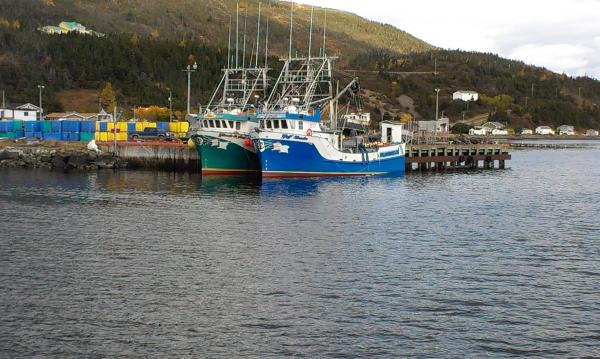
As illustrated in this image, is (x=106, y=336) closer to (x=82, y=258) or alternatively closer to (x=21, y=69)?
(x=82, y=258)

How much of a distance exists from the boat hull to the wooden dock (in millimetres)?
13350

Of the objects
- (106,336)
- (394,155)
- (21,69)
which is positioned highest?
(21,69)

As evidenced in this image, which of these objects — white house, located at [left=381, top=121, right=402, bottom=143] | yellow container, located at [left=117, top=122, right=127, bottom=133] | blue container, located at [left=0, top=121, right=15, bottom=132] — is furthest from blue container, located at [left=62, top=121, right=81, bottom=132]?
white house, located at [left=381, top=121, right=402, bottom=143]

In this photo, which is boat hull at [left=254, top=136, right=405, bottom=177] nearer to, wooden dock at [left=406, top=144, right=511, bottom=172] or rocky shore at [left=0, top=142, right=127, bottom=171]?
wooden dock at [left=406, top=144, right=511, bottom=172]

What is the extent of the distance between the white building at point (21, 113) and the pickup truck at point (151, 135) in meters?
31.4

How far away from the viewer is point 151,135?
8594 cm

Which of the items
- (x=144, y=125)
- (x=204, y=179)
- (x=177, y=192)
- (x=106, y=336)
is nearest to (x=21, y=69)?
(x=144, y=125)

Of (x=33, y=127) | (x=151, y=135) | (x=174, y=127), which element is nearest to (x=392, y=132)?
(x=174, y=127)

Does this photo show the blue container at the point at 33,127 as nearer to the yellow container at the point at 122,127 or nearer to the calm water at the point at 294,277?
the yellow container at the point at 122,127

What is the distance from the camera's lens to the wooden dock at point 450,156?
84.2 meters

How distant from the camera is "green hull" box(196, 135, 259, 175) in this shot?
2653 inches

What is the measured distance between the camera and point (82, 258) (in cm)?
2930

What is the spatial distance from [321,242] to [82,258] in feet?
36.9

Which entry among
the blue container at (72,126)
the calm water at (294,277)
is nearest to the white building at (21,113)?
the blue container at (72,126)
